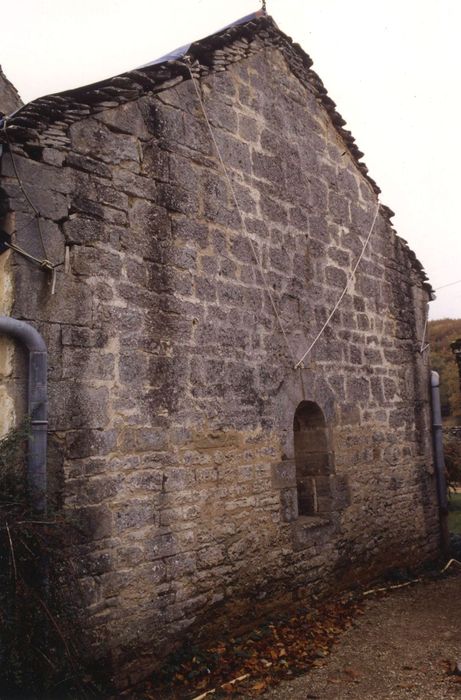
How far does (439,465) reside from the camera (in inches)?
336

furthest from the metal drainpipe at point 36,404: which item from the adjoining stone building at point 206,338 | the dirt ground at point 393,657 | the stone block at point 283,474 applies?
the stone block at point 283,474

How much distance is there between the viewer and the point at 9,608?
3.34 meters

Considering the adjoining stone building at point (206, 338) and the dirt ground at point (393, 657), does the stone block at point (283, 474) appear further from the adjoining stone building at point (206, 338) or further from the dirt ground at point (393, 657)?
the dirt ground at point (393, 657)

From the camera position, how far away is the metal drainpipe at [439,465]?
8492 mm

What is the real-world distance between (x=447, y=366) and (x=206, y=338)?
26903mm

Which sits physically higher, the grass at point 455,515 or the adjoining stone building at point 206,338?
the adjoining stone building at point 206,338

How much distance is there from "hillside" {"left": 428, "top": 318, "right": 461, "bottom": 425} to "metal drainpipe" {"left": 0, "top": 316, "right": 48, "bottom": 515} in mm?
17462

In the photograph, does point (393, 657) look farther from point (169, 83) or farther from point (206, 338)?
point (169, 83)

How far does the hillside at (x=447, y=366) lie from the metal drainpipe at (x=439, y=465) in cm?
1147

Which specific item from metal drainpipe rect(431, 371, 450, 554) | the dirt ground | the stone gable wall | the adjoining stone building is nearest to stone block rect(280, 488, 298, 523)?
the adjoining stone building

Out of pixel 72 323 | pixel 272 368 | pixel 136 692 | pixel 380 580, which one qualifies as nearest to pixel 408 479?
pixel 380 580

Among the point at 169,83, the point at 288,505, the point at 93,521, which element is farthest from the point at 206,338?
the point at 169,83

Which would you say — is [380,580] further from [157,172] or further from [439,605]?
[157,172]

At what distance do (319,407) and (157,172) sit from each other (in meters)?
2.98
